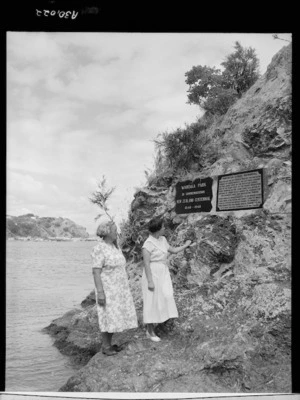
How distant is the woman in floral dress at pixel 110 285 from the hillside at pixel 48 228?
40.4 inches

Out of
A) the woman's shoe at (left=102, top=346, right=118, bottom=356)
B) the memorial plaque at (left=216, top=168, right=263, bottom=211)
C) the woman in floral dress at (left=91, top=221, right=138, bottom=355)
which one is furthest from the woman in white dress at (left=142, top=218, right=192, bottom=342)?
the memorial plaque at (left=216, top=168, right=263, bottom=211)

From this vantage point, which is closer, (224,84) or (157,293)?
(157,293)

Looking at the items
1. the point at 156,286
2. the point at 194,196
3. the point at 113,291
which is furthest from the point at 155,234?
the point at 194,196

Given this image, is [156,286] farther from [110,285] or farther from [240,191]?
[240,191]

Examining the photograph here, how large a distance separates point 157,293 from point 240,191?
79.4 inches

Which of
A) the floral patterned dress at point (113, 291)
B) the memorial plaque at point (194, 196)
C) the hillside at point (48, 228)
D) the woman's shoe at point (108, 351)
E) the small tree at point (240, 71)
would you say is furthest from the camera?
the small tree at point (240, 71)

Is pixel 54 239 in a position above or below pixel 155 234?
below

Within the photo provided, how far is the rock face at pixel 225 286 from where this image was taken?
18.8ft

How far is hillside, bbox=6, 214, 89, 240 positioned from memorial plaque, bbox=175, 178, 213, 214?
1685mm

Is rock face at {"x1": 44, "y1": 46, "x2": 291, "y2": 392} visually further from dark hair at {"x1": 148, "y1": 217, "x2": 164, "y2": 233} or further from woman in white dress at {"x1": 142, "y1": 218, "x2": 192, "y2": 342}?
dark hair at {"x1": 148, "y1": 217, "x2": 164, "y2": 233}

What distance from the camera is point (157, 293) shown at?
6215mm

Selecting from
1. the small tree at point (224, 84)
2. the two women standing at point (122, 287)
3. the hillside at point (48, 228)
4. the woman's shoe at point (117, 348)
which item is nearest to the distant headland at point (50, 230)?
the hillside at point (48, 228)

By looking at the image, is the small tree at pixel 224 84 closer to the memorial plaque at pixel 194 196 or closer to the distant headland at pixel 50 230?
the memorial plaque at pixel 194 196
